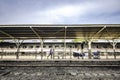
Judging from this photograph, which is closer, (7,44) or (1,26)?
(1,26)

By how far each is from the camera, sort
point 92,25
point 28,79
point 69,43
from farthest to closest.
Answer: point 69,43
point 92,25
point 28,79

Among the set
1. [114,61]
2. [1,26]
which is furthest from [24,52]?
[114,61]

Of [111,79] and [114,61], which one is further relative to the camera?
[114,61]

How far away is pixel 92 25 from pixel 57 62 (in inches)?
233

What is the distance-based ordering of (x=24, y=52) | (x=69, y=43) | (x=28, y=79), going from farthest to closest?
(x=69, y=43) → (x=24, y=52) → (x=28, y=79)

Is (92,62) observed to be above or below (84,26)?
below

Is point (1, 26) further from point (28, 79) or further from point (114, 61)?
point (114, 61)

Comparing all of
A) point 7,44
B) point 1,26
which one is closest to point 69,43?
point 7,44

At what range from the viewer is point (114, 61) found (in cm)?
1655

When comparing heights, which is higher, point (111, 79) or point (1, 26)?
point (1, 26)

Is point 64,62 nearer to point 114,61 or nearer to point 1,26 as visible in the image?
point 114,61

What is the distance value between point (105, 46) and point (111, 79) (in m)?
29.8

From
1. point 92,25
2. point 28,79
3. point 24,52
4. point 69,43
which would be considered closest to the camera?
point 28,79

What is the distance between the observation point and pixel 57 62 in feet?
54.5
